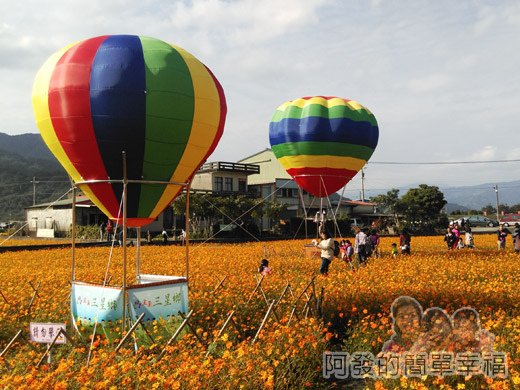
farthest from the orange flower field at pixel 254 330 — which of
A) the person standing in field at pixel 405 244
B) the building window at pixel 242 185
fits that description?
the building window at pixel 242 185

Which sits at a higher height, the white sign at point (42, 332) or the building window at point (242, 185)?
the building window at point (242, 185)

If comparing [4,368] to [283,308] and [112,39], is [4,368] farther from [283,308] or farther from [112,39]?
[112,39]

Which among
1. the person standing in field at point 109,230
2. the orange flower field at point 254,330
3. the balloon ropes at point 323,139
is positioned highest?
the balloon ropes at point 323,139

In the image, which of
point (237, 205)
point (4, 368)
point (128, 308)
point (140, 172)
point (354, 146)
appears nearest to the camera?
point (4, 368)

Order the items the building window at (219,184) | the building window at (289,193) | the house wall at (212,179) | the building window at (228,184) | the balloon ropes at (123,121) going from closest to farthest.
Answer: the balloon ropes at (123,121)
the house wall at (212,179)
the building window at (219,184)
the building window at (228,184)
the building window at (289,193)

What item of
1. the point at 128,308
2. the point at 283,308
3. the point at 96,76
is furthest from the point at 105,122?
the point at 283,308

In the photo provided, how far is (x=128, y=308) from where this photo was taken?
29.3ft

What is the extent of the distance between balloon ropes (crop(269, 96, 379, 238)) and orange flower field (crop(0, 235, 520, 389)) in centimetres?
613

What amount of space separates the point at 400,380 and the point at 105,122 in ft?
22.4

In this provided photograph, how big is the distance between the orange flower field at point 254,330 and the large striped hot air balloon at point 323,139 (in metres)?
6.14

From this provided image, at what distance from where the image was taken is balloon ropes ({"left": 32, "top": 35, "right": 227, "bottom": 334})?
929cm

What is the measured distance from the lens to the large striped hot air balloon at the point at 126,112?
9320 mm

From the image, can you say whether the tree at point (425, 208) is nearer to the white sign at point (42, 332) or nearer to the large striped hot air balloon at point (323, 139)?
the large striped hot air balloon at point (323, 139)

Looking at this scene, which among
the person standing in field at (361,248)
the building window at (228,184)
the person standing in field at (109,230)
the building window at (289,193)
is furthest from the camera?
the building window at (289,193)
